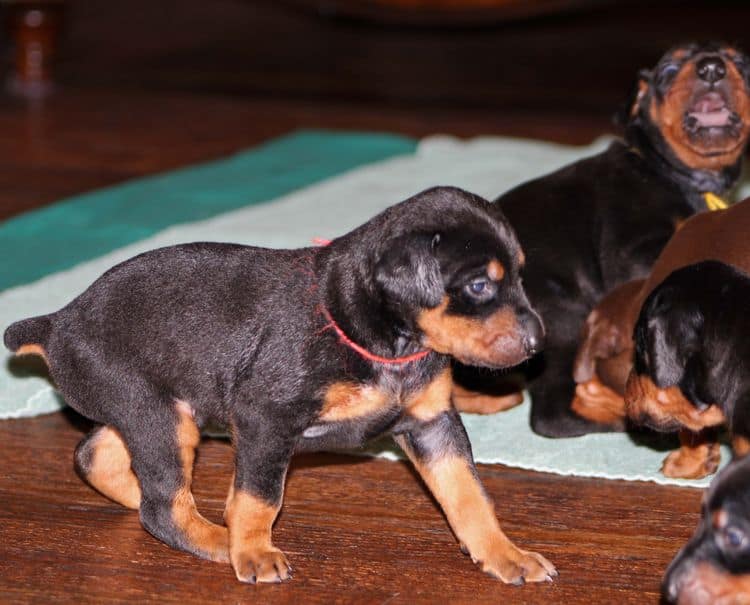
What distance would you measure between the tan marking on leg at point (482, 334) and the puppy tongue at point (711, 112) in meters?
1.79

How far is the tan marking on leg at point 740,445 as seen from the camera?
2.89 metres

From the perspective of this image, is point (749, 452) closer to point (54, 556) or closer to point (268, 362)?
point (268, 362)

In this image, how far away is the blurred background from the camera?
26.0ft

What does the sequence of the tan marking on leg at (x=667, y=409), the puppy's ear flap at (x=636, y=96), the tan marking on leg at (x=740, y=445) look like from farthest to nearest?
1. the puppy's ear flap at (x=636, y=96)
2. the tan marking on leg at (x=667, y=409)
3. the tan marking on leg at (x=740, y=445)

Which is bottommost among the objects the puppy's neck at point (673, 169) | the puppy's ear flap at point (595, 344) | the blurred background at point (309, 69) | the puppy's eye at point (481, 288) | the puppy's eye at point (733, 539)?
the blurred background at point (309, 69)

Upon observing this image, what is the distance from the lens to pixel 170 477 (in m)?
3.15

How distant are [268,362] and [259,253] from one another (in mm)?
320

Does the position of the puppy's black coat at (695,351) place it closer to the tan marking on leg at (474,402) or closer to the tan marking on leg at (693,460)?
the tan marking on leg at (693,460)

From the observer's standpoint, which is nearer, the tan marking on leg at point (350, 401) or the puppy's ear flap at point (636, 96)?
the tan marking on leg at point (350, 401)

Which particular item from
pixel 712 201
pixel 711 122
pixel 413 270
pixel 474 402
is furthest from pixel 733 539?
pixel 711 122

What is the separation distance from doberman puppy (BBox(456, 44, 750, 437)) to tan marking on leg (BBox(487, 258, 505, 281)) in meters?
1.09

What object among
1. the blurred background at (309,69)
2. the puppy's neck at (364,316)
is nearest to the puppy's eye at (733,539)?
the puppy's neck at (364,316)

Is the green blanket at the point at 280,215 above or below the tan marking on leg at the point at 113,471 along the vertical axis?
below

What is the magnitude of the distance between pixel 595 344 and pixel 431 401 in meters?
0.86
